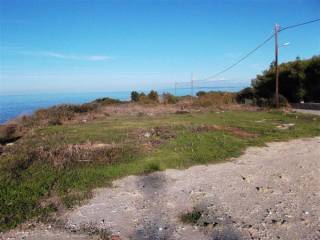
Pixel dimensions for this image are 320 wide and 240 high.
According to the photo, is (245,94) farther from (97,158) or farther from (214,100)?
(97,158)

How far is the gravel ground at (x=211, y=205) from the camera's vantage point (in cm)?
486

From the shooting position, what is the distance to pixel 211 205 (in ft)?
19.2

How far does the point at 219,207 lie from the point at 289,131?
951 cm

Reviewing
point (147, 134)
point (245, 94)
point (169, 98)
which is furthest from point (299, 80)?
point (147, 134)

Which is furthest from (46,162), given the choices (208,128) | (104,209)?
(208,128)

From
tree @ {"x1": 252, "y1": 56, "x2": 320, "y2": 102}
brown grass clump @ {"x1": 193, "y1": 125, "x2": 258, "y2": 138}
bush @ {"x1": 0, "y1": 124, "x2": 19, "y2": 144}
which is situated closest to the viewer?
brown grass clump @ {"x1": 193, "y1": 125, "x2": 258, "y2": 138}

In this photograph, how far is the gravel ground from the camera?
4.86m

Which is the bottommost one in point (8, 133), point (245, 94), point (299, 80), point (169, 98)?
point (8, 133)

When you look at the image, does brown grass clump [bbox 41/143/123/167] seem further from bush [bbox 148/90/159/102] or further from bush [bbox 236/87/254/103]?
bush [bbox 236/87/254/103]

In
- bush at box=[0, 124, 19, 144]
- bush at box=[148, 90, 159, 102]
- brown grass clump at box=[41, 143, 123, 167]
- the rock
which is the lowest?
bush at box=[0, 124, 19, 144]

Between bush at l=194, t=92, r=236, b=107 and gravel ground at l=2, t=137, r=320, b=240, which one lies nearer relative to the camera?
gravel ground at l=2, t=137, r=320, b=240

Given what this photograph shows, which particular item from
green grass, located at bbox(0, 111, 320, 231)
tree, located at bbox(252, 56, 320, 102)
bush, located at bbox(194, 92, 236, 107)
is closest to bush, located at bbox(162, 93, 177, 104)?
bush, located at bbox(194, 92, 236, 107)

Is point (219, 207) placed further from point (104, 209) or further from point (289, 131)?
point (289, 131)

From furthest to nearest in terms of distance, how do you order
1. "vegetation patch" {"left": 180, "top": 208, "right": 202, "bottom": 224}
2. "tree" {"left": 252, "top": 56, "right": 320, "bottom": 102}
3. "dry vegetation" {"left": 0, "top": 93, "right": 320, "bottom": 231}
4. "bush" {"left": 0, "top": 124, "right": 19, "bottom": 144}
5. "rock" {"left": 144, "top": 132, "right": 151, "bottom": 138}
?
"tree" {"left": 252, "top": 56, "right": 320, "bottom": 102}, "bush" {"left": 0, "top": 124, "right": 19, "bottom": 144}, "rock" {"left": 144, "top": 132, "right": 151, "bottom": 138}, "dry vegetation" {"left": 0, "top": 93, "right": 320, "bottom": 231}, "vegetation patch" {"left": 180, "top": 208, "right": 202, "bottom": 224}
